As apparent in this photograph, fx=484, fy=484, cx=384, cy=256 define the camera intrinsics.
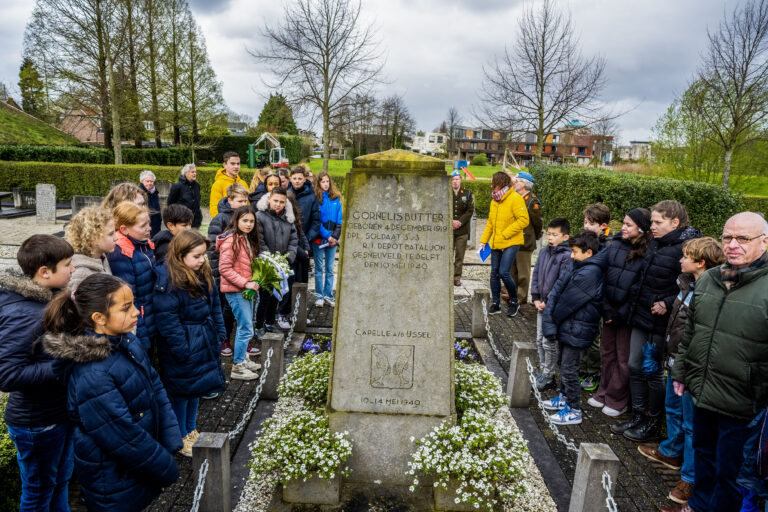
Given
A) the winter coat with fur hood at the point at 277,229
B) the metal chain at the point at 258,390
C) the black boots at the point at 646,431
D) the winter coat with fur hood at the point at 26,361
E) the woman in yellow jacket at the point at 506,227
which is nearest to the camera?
the winter coat with fur hood at the point at 26,361

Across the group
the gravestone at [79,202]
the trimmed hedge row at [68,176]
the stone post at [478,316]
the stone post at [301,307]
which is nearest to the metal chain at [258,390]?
the stone post at [301,307]

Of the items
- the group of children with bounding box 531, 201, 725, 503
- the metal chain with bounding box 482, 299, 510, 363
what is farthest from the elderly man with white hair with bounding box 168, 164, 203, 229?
the group of children with bounding box 531, 201, 725, 503

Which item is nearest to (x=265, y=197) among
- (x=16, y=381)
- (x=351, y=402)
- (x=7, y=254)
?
(x=351, y=402)

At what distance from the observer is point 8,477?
11.6 ft

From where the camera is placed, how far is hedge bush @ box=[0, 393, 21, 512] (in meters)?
3.48

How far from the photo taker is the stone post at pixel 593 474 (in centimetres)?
338

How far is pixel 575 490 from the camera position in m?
3.62

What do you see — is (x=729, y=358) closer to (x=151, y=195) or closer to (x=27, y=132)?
(x=151, y=195)

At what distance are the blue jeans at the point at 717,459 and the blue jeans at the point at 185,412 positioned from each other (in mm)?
4320

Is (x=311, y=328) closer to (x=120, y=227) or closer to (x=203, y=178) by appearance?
(x=120, y=227)

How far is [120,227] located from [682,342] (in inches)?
196

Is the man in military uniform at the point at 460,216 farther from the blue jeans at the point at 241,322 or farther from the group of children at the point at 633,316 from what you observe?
the blue jeans at the point at 241,322

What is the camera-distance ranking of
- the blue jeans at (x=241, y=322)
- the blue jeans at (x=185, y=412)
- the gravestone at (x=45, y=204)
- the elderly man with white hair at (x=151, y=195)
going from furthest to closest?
the gravestone at (x=45, y=204) < the elderly man with white hair at (x=151, y=195) < the blue jeans at (x=241, y=322) < the blue jeans at (x=185, y=412)

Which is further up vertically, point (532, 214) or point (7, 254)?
point (532, 214)
